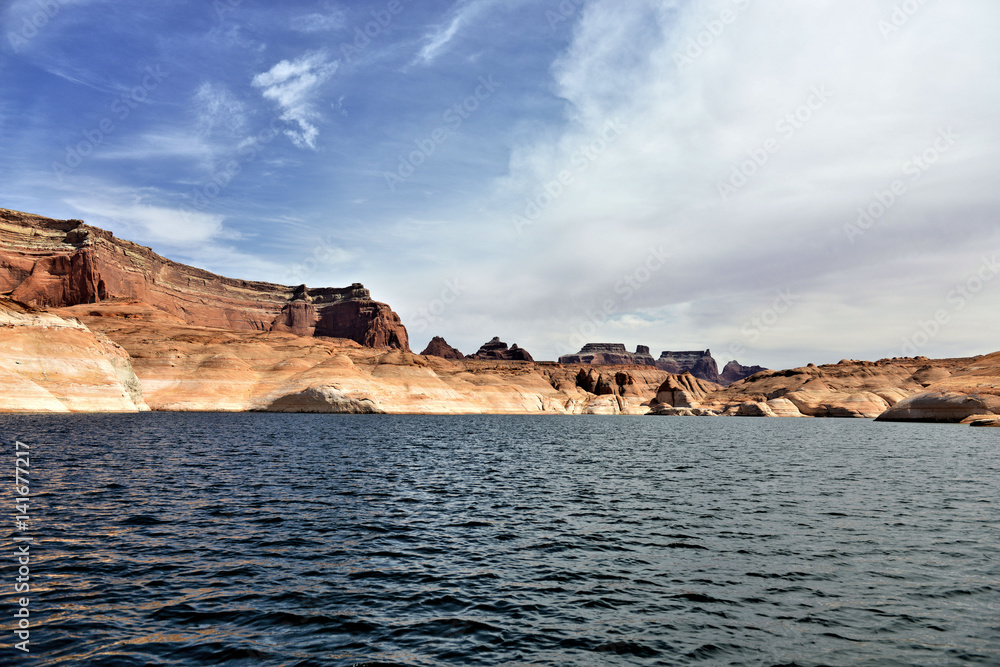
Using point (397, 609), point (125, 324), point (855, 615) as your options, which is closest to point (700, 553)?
point (855, 615)

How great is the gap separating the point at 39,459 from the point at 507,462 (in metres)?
29.4

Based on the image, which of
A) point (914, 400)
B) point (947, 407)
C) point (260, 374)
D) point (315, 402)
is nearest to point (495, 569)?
point (315, 402)

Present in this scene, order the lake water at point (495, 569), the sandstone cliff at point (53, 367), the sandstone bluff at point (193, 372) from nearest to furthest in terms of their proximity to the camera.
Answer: the lake water at point (495, 569) → the sandstone cliff at point (53, 367) → the sandstone bluff at point (193, 372)

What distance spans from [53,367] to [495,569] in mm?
87535

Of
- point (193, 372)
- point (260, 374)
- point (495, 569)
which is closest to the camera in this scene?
point (495, 569)

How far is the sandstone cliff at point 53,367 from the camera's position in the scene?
228 feet

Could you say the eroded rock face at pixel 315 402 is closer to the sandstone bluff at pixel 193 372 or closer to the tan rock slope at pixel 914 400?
the sandstone bluff at pixel 193 372

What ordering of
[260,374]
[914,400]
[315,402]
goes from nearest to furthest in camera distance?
[315,402] < [260,374] < [914,400]

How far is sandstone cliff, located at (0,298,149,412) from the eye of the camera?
69.4 m

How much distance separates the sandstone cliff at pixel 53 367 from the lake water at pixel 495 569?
5225 centimetres

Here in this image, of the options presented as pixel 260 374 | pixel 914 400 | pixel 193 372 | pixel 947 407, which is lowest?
pixel 947 407

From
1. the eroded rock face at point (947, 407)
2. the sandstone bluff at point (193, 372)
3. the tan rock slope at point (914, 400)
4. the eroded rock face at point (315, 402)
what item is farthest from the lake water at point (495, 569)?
the tan rock slope at point (914, 400)

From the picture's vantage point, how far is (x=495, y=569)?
15211mm

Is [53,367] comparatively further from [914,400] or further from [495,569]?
[914,400]
